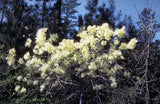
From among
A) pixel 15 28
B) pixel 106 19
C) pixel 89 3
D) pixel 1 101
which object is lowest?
pixel 1 101

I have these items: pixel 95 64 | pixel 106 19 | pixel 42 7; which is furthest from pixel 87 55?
pixel 42 7

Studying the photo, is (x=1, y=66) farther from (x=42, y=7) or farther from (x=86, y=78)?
(x=42, y=7)

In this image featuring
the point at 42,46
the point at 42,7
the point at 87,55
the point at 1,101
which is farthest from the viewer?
Answer: the point at 42,7

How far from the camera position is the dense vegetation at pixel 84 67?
333 centimetres

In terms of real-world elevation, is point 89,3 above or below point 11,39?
above

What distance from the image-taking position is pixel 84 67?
3.46m

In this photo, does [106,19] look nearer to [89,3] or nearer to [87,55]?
[89,3]

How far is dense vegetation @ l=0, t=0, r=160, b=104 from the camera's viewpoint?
3.33 metres

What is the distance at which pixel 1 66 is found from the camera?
4688 mm

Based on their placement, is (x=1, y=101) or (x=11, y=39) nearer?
(x=1, y=101)

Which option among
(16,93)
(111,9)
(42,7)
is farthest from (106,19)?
(16,93)

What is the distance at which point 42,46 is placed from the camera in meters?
3.74

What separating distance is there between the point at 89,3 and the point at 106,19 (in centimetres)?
125

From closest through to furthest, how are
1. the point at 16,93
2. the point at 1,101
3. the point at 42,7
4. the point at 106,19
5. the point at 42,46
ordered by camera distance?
the point at 42,46 < the point at 1,101 < the point at 16,93 < the point at 106,19 < the point at 42,7
